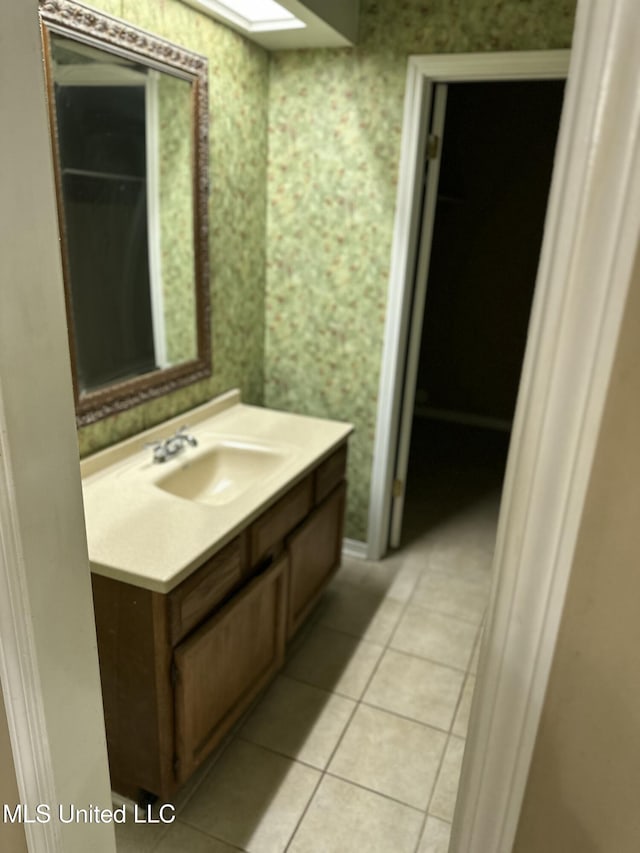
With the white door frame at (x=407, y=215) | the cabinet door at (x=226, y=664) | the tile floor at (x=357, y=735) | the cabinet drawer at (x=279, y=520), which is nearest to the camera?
the cabinet door at (x=226, y=664)

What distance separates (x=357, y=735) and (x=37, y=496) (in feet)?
4.79

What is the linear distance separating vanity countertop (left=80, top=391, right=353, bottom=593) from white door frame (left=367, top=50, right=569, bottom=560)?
40cm

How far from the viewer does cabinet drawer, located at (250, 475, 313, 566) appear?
174 cm

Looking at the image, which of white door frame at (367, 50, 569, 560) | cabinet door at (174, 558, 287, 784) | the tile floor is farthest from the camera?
white door frame at (367, 50, 569, 560)

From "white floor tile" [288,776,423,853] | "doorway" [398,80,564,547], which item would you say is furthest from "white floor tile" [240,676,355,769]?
"doorway" [398,80,564,547]

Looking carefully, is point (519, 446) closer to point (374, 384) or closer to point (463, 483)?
point (374, 384)

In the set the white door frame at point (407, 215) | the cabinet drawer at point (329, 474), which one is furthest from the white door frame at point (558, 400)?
the white door frame at point (407, 215)

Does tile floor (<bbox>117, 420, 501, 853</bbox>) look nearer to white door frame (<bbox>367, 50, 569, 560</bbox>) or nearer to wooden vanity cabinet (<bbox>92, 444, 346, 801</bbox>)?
wooden vanity cabinet (<bbox>92, 444, 346, 801</bbox>)

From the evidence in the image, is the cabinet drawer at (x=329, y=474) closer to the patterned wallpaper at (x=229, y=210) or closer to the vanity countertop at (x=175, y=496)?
the vanity countertop at (x=175, y=496)

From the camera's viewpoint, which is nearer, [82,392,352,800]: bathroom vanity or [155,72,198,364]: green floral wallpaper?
[82,392,352,800]: bathroom vanity

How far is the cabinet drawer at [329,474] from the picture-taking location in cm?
215

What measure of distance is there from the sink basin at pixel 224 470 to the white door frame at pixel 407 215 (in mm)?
745

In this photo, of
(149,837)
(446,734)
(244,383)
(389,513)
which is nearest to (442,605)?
(389,513)

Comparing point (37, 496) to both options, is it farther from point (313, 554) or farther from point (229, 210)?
point (229, 210)
